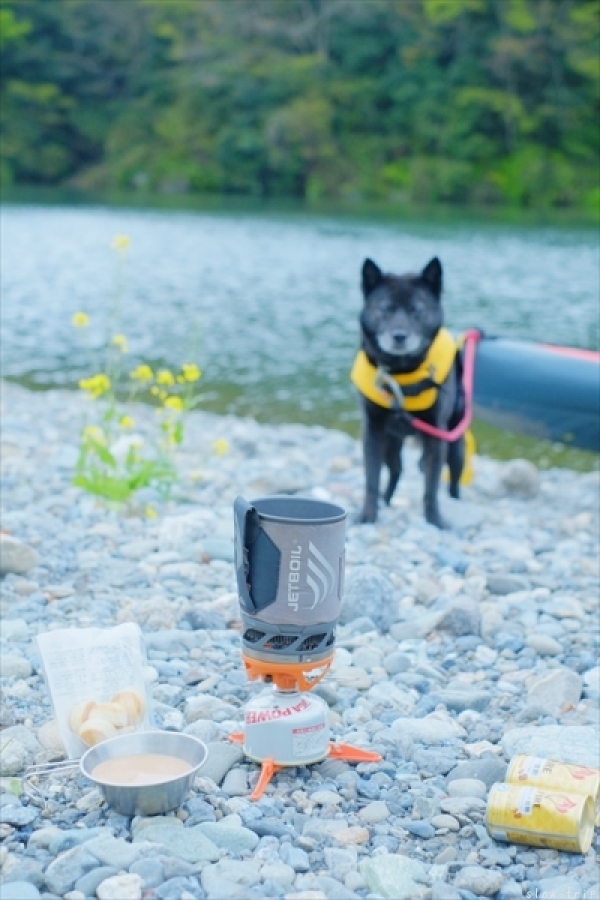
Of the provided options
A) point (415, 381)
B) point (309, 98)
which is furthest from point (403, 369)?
point (309, 98)

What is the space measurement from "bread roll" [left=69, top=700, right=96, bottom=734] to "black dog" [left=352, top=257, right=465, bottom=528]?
2.49 meters

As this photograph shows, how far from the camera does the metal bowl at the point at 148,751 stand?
2186 millimetres

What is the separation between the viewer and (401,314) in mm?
4621

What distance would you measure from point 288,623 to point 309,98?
43.4 m

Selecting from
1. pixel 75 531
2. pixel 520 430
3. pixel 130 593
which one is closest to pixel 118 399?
pixel 520 430

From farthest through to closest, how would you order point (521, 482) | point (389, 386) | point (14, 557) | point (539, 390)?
1. point (539, 390)
2. point (521, 482)
3. point (389, 386)
4. point (14, 557)

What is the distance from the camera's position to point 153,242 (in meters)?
22.1

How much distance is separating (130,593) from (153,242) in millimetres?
19170

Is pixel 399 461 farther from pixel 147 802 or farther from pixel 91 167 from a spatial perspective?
pixel 91 167

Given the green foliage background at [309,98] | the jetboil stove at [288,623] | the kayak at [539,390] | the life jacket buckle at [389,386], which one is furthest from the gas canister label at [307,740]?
the green foliage background at [309,98]

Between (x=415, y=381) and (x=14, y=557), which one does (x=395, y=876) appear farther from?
(x=415, y=381)

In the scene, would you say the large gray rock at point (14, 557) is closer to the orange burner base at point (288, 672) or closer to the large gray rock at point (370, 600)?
the large gray rock at point (370, 600)

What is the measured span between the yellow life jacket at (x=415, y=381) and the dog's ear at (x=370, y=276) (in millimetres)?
286

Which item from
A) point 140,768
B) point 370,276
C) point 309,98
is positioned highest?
point 309,98
